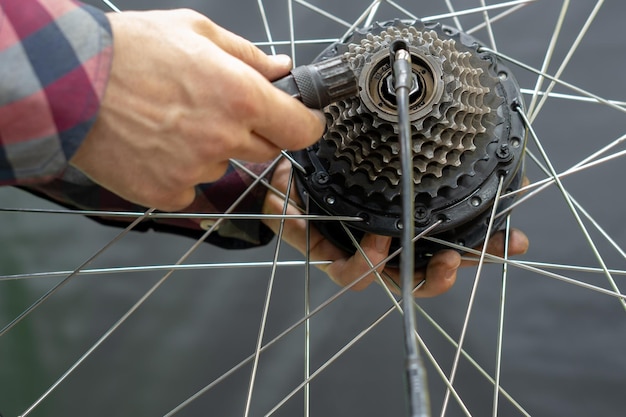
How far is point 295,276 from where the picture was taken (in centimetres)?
93

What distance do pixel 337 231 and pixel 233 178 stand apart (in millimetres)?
167

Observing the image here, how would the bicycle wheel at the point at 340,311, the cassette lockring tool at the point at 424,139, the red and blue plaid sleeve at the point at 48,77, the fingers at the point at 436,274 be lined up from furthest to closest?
the bicycle wheel at the point at 340,311 → the fingers at the point at 436,274 → the cassette lockring tool at the point at 424,139 → the red and blue plaid sleeve at the point at 48,77

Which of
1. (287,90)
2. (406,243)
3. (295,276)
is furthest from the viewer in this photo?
(295,276)

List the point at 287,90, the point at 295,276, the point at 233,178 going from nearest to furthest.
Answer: the point at 287,90, the point at 233,178, the point at 295,276

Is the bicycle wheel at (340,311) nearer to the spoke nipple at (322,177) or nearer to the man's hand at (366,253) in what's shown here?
the man's hand at (366,253)

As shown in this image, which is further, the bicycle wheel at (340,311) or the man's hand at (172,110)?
the bicycle wheel at (340,311)

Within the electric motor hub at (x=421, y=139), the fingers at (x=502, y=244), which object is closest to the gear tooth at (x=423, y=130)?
the electric motor hub at (x=421, y=139)

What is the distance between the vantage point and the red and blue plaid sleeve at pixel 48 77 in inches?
16.5

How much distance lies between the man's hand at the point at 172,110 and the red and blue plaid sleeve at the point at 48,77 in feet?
0.04

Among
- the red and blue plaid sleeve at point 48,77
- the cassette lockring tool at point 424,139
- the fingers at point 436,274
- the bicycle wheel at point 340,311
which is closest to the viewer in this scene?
the red and blue plaid sleeve at point 48,77

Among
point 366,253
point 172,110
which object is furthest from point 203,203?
point 172,110

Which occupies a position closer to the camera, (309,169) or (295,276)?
(309,169)

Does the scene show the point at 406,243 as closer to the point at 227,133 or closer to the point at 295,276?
the point at 227,133

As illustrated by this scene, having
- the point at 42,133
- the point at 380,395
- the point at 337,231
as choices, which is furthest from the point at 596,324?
the point at 42,133
